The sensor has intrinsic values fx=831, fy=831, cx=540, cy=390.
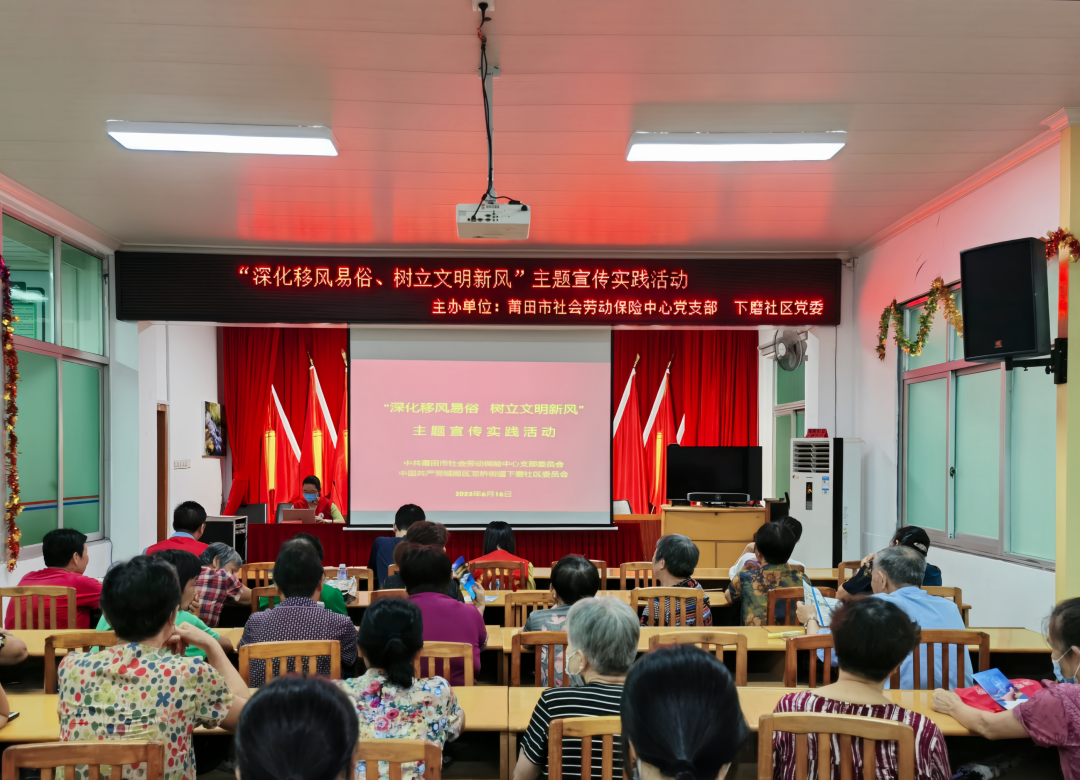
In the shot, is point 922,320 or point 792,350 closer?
point 922,320

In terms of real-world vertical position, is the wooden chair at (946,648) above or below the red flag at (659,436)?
below

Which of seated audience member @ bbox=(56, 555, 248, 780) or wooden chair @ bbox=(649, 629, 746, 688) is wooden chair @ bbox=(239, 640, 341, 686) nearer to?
seated audience member @ bbox=(56, 555, 248, 780)

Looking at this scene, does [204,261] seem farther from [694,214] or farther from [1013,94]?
[1013,94]

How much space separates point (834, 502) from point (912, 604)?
3.65 m

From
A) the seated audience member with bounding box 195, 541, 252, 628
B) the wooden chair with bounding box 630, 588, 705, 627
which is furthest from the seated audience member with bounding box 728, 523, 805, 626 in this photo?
the seated audience member with bounding box 195, 541, 252, 628

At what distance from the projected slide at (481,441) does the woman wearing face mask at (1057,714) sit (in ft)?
16.4

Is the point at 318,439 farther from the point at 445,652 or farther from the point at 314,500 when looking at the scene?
the point at 445,652

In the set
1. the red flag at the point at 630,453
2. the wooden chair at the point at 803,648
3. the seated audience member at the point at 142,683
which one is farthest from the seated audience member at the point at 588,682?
the red flag at the point at 630,453

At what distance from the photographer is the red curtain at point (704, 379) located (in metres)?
10.3

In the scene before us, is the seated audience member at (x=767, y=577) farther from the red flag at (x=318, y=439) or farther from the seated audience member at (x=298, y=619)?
the red flag at (x=318, y=439)

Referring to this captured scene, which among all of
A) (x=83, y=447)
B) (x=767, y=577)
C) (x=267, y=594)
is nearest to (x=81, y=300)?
(x=83, y=447)

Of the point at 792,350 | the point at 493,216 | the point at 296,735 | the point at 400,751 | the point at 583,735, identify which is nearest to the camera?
the point at 296,735

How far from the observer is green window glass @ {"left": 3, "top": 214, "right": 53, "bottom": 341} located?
215 inches

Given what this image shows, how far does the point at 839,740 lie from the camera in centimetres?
182
